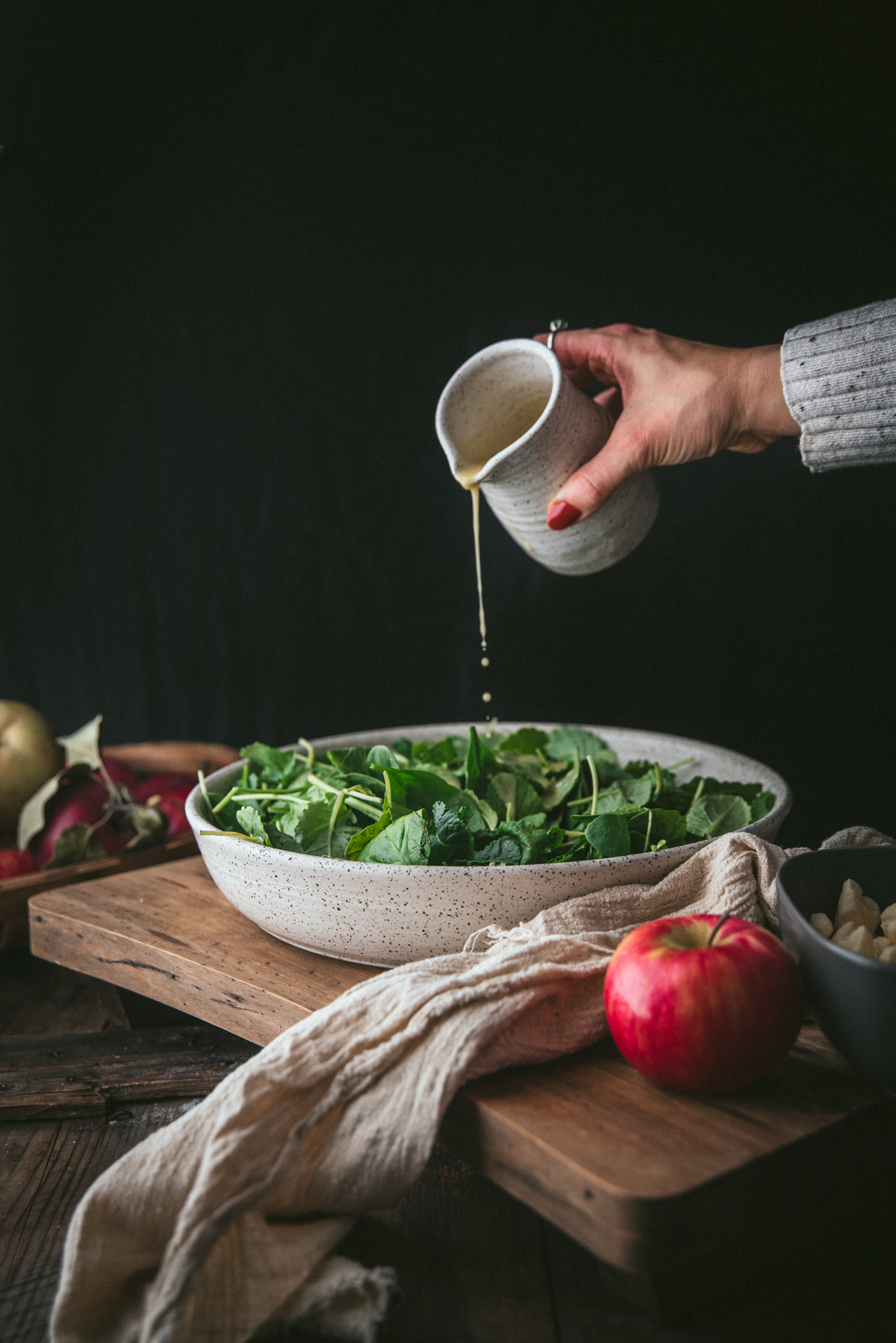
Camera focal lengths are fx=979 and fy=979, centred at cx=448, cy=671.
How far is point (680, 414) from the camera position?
1.09 metres

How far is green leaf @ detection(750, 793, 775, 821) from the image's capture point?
103 cm

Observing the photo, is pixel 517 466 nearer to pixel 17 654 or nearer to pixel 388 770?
pixel 388 770

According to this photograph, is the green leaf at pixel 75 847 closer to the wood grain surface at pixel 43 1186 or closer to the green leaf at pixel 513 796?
the wood grain surface at pixel 43 1186

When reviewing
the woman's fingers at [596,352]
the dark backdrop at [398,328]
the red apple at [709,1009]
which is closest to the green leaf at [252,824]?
the red apple at [709,1009]

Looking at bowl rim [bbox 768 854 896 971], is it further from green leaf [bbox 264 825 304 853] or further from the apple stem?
green leaf [bbox 264 825 304 853]

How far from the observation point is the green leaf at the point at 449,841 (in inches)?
34.3

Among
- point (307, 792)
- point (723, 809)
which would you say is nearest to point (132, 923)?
→ point (307, 792)

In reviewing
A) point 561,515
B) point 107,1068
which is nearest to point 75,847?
point 107,1068

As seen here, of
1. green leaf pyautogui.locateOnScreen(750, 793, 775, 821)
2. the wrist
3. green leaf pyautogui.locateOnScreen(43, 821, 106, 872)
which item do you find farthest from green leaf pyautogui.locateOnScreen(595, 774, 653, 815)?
green leaf pyautogui.locateOnScreen(43, 821, 106, 872)

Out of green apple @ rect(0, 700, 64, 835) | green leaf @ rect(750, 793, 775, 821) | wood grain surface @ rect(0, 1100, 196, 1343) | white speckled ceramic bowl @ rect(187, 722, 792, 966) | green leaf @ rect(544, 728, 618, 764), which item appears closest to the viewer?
wood grain surface @ rect(0, 1100, 196, 1343)

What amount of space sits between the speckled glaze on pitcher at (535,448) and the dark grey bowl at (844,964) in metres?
0.50

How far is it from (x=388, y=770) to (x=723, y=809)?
35 cm

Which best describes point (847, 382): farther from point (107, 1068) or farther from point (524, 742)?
point (107, 1068)

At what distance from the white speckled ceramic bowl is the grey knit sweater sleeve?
415 mm
